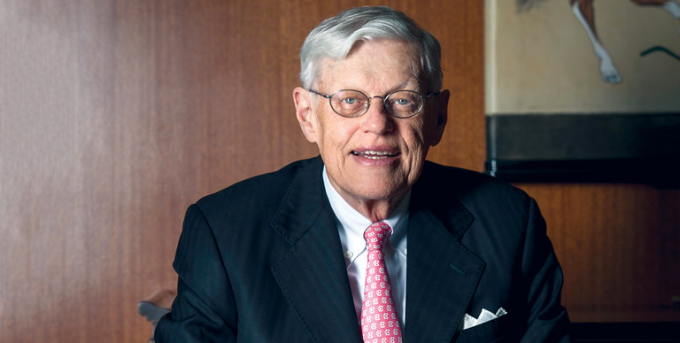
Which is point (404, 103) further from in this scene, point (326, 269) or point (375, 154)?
point (326, 269)

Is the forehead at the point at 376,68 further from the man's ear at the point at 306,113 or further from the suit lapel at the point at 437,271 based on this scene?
the suit lapel at the point at 437,271

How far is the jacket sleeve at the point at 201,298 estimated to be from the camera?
4.57ft

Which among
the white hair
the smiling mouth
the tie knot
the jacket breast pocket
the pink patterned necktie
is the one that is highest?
the white hair

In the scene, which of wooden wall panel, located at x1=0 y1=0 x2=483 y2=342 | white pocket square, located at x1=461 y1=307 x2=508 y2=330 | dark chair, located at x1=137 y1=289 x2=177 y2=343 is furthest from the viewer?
wooden wall panel, located at x1=0 y1=0 x2=483 y2=342

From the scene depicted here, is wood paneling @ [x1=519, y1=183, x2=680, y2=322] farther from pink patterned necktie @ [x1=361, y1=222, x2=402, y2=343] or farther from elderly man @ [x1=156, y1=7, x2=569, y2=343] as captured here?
pink patterned necktie @ [x1=361, y1=222, x2=402, y2=343]

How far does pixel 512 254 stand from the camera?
5.17 ft

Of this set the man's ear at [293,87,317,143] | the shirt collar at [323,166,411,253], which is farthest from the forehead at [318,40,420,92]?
the shirt collar at [323,166,411,253]

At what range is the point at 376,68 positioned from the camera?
4.67 feet

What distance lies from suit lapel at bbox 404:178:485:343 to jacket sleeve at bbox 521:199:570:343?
16 centimetres

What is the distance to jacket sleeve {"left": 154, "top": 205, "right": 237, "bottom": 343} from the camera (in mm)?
1393

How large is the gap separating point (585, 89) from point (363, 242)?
1578 mm

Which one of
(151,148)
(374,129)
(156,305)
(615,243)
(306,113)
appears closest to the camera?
(374,129)

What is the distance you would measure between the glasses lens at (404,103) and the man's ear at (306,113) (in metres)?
0.23

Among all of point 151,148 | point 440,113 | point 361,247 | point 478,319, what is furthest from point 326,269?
point 151,148
